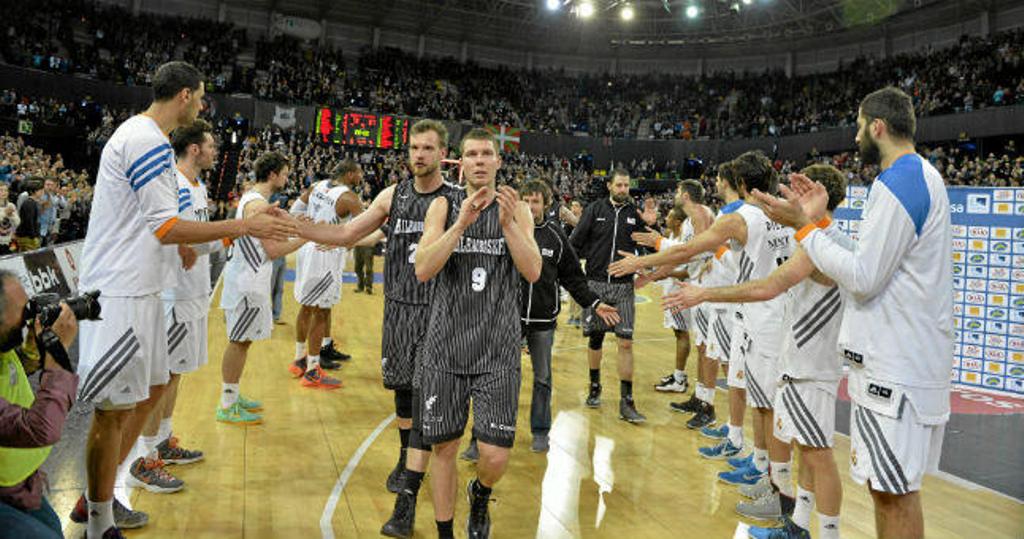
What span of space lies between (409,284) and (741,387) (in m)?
2.67

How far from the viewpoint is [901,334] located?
107 inches

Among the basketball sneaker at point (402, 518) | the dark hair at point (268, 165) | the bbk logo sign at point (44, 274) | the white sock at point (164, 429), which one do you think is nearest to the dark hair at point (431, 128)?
the basketball sneaker at point (402, 518)

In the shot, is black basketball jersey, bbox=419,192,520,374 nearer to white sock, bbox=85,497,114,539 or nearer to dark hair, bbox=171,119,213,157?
white sock, bbox=85,497,114,539

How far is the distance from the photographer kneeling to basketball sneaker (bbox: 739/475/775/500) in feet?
13.4

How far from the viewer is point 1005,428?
6.76 meters

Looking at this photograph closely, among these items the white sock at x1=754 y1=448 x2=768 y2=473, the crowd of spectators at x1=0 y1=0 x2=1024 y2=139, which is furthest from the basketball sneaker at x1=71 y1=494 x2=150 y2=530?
the crowd of spectators at x1=0 y1=0 x2=1024 y2=139

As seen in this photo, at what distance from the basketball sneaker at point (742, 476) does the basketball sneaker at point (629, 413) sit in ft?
4.81

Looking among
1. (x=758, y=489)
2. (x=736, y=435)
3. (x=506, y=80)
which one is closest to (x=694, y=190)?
(x=736, y=435)

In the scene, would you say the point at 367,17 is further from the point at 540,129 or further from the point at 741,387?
the point at 741,387

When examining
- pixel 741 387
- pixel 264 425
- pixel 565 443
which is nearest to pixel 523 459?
pixel 565 443

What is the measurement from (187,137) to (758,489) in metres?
4.61

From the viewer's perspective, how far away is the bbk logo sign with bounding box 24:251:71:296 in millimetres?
7961

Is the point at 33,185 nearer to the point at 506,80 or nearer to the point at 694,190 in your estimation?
the point at 694,190

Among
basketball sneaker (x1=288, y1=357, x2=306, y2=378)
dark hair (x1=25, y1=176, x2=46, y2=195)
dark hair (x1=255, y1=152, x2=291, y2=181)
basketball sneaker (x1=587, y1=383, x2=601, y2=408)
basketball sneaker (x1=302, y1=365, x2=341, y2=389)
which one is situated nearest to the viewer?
dark hair (x1=255, y1=152, x2=291, y2=181)
